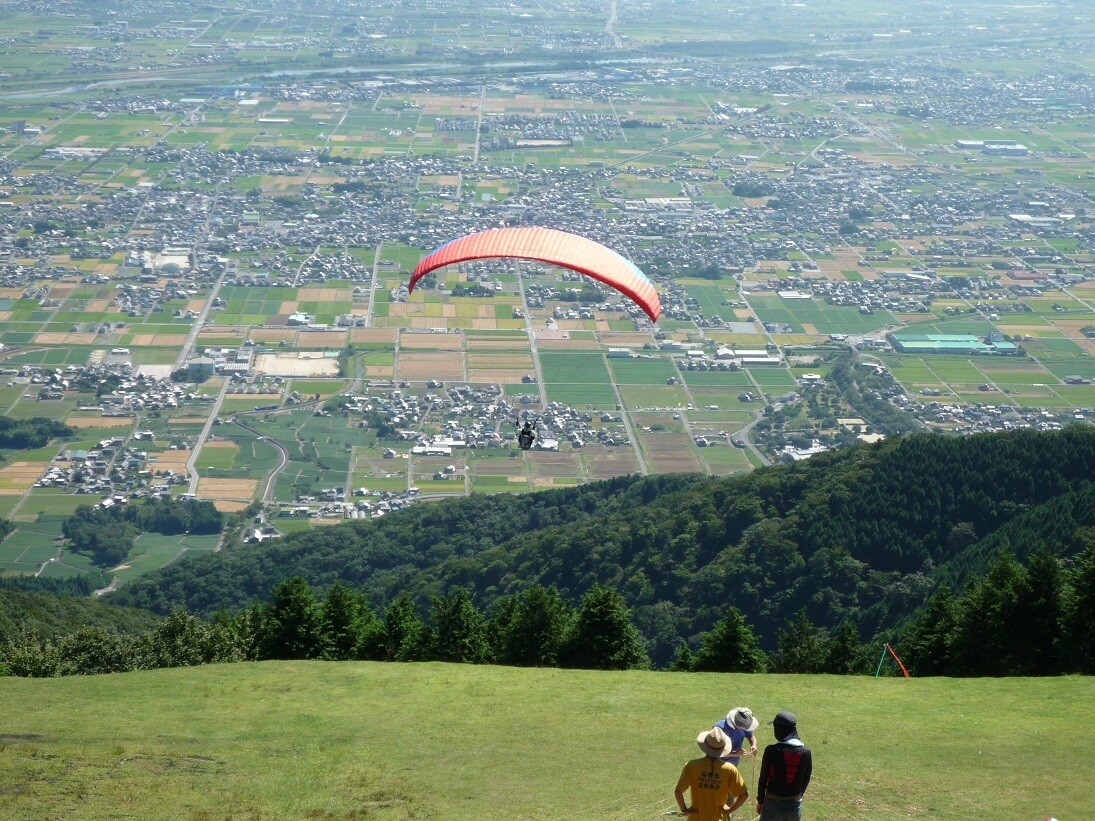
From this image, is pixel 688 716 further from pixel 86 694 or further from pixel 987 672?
pixel 86 694

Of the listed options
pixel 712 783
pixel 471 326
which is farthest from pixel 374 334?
pixel 712 783

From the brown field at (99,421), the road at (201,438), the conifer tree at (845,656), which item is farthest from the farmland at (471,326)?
the conifer tree at (845,656)

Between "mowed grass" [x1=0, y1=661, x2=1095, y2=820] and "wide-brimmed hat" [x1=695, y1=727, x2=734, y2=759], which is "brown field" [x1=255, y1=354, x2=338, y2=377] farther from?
"wide-brimmed hat" [x1=695, y1=727, x2=734, y2=759]

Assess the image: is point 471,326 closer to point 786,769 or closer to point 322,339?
point 322,339

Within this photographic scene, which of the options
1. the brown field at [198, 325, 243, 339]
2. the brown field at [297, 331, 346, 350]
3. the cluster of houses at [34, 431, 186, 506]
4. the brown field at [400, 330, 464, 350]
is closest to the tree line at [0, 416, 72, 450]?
the cluster of houses at [34, 431, 186, 506]

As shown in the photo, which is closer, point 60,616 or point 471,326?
point 60,616

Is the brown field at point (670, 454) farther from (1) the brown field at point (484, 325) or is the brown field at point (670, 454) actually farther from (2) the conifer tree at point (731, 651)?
(2) the conifer tree at point (731, 651)
